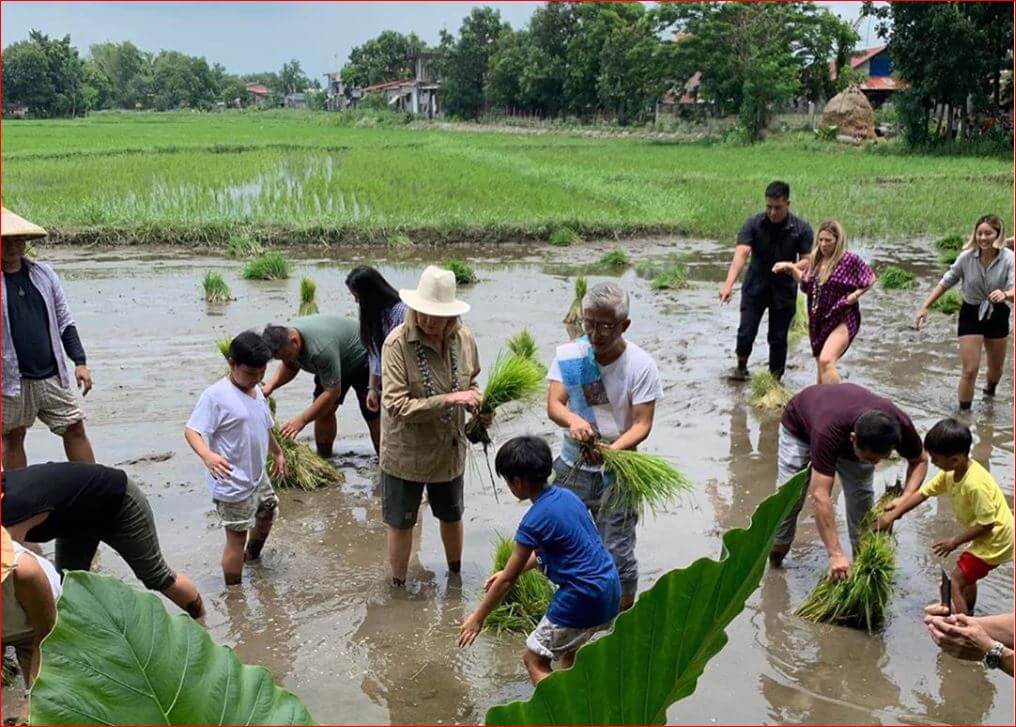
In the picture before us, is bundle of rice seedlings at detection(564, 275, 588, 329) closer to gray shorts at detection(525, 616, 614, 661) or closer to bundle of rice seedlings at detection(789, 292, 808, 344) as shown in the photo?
bundle of rice seedlings at detection(789, 292, 808, 344)

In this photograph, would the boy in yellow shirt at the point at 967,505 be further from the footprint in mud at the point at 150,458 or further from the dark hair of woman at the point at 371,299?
the footprint in mud at the point at 150,458

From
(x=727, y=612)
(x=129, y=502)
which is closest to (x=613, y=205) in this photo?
(x=129, y=502)

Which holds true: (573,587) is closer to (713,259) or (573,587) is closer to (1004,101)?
(713,259)

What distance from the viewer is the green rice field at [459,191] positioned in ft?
49.7

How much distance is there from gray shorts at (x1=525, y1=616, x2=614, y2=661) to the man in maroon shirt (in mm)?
917

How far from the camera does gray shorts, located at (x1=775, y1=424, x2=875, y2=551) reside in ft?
13.5

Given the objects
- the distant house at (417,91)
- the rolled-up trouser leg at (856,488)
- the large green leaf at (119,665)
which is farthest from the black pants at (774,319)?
the distant house at (417,91)

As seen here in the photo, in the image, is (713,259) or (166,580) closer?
(166,580)

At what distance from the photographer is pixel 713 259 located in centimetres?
1410

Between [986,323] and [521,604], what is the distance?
414 centimetres

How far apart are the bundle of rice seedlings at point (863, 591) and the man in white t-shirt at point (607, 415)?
86 cm

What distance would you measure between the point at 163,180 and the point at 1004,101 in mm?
25410

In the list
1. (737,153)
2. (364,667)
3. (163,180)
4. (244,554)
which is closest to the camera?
(364,667)

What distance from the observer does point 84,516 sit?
3.43m
